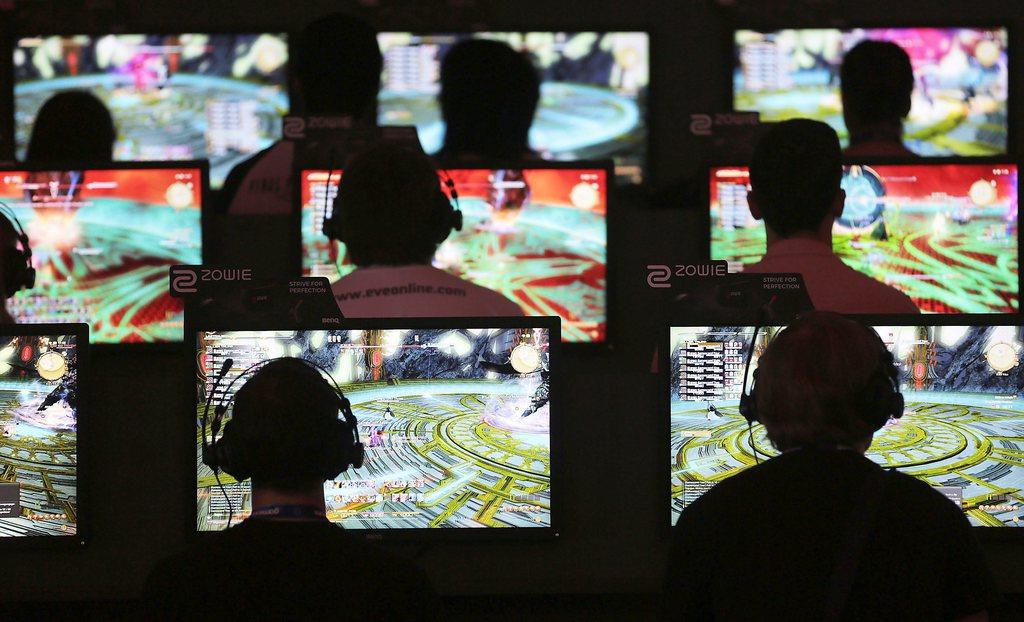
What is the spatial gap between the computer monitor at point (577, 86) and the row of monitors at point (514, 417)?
3.18m

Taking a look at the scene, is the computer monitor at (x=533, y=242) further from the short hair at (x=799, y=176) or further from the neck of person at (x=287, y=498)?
the neck of person at (x=287, y=498)

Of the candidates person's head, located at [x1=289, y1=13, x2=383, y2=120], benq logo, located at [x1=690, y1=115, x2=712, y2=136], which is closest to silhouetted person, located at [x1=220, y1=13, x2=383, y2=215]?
person's head, located at [x1=289, y1=13, x2=383, y2=120]

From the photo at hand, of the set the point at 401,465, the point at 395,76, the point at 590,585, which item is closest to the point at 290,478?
the point at 401,465

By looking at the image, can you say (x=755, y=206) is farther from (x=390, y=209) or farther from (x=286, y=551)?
(x=286, y=551)

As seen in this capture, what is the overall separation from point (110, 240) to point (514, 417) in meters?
1.47

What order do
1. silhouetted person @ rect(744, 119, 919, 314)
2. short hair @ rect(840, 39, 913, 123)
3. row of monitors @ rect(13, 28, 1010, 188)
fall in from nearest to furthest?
silhouetted person @ rect(744, 119, 919, 314) < short hair @ rect(840, 39, 913, 123) < row of monitors @ rect(13, 28, 1010, 188)

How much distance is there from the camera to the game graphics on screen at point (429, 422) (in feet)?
6.39

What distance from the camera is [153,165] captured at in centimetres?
306

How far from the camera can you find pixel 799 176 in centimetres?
248

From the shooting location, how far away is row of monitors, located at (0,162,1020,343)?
299 cm

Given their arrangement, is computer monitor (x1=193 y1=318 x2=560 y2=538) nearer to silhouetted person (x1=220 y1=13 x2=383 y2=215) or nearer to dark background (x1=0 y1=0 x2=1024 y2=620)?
dark background (x1=0 y1=0 x2=1024 y2=620)

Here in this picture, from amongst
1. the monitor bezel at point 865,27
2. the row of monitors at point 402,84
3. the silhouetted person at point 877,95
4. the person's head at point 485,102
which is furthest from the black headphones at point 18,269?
the monitor bezel at point 865,27

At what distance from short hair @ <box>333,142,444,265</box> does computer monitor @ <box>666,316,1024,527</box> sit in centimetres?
70

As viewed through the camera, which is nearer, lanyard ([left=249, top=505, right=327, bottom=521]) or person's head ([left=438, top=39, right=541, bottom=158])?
lanyard ([left=249, top=505, right=327, bottom=521])
